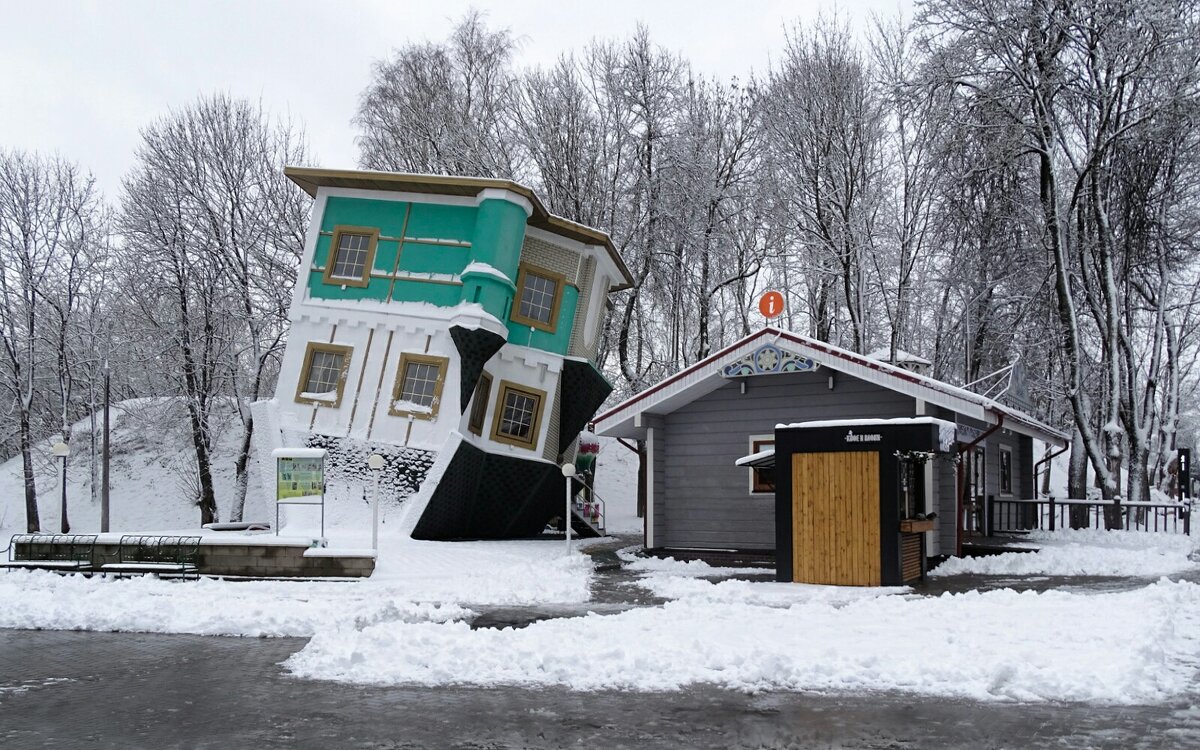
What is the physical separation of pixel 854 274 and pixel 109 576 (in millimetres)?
20852

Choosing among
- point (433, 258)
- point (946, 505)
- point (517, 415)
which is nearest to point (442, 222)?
point (433, 258)

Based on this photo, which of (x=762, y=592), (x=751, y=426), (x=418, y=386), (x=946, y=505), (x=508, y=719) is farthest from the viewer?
(x=418, y=386)

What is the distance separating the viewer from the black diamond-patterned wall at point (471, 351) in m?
21.1

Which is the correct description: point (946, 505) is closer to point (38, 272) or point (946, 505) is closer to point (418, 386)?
point (418, 386)

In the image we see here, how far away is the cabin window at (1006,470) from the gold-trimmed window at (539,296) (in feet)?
35.6

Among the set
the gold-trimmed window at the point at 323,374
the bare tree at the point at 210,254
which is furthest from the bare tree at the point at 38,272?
the gold-trimmed window at the point at 323,374

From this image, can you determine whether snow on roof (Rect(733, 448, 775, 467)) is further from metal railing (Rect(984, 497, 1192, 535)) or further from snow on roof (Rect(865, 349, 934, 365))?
snow on roof (Rect(865, 349, 934, 365))

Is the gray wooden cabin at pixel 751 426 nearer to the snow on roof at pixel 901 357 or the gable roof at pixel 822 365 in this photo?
the gable roof at pixel 822 365

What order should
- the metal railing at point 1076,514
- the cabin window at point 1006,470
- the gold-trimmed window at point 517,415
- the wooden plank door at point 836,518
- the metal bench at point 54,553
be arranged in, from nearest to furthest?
the wooden plank door at point 836,518 < the metal bench at point 54,553 < the metal railing at point 1076,514 < the cabin window at point 1006,470 < the gold-trimmed window at point 517,415

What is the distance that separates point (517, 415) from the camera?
2375 centimetres

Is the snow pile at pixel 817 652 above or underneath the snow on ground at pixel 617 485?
underneath

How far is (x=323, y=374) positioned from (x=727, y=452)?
9137mm

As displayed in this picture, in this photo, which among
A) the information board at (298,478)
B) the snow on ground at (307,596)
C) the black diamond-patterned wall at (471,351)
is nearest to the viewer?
the snow on ground at (307,596)

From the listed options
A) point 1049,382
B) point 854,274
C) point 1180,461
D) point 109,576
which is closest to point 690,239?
point 854,274
